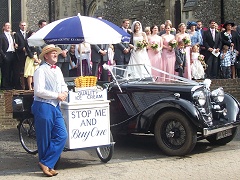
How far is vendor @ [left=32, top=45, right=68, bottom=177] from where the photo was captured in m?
7.02

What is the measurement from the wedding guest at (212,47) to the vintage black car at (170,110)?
16.1 feet

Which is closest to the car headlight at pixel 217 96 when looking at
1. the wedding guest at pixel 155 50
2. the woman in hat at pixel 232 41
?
the wedding guest at pixel 155 50

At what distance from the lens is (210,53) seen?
14250 mm

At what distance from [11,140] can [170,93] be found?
3658mm

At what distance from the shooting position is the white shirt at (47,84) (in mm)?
6957

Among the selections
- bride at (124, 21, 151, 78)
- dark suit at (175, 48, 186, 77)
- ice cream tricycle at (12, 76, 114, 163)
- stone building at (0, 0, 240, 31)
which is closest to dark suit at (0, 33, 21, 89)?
bride at (124, 21, 151, 78)

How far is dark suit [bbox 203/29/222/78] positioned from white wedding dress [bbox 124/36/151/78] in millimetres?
2536

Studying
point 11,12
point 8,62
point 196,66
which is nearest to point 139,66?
point 8,62

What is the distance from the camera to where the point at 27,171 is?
7.51m

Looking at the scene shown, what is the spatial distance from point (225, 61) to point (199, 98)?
20.0 feet

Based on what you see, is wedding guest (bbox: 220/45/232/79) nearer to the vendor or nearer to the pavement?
the pavement

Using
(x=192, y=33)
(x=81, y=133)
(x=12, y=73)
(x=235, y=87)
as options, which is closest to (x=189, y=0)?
(x=192, y=33)

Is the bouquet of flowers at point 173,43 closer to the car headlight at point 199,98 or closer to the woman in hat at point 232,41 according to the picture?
the woman in hat at point 232,41

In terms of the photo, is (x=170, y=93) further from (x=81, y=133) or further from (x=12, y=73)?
(x=12, y=73)
